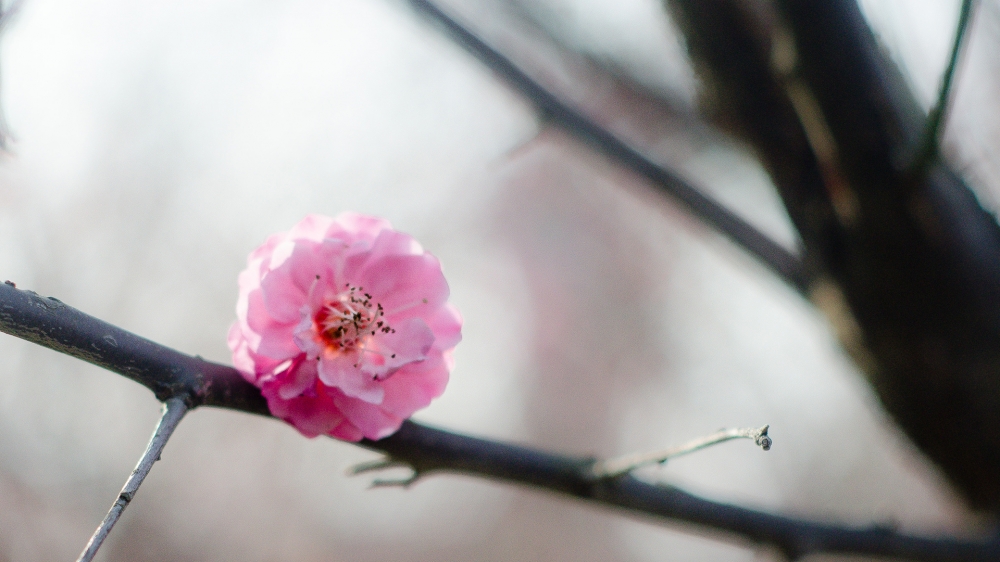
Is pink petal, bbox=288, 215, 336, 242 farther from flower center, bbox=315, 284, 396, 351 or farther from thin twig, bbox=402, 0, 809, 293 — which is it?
thin twig, bbox=402, 0, 809, 293

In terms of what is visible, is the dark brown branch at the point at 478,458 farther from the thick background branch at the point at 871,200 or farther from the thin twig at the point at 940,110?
the thin twig at the point at 940,110

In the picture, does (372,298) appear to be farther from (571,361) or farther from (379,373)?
(571,361)

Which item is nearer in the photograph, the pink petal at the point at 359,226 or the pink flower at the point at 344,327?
the pink flower at the point at 344,327

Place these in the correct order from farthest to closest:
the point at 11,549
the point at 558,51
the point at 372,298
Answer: the point at 11,549
the point at 558,51
the point at 372,298

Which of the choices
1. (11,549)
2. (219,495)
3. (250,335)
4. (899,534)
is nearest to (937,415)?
(899,534)

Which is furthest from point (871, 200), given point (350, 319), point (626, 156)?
point (350, 319)

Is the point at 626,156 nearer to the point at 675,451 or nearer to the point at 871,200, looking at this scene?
the point at 871,200

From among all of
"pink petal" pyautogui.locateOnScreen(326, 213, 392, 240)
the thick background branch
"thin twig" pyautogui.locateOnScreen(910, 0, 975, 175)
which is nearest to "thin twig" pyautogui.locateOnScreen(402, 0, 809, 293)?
the thick background branch

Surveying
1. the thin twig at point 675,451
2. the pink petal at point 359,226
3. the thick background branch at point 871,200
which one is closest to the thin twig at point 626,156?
the thick background branch at point 871,200
